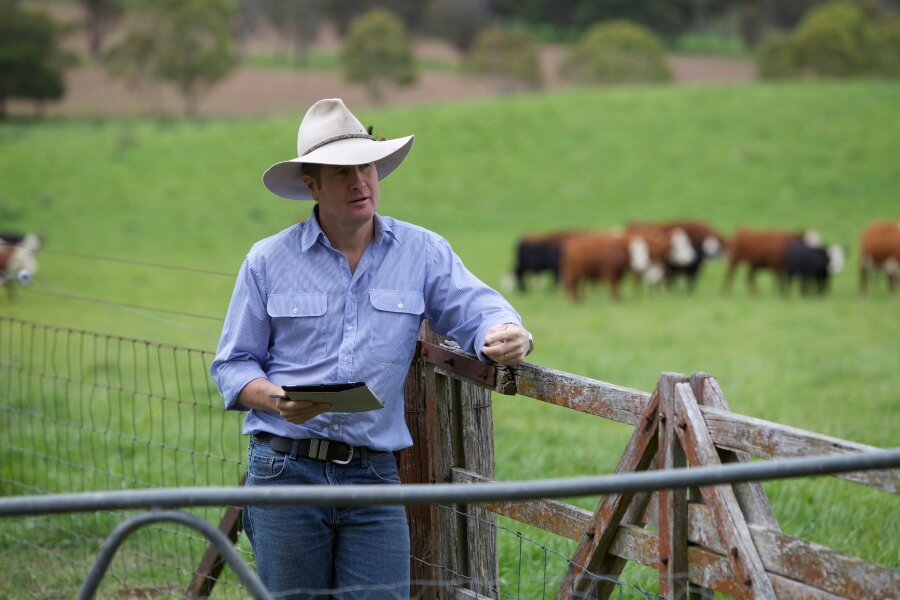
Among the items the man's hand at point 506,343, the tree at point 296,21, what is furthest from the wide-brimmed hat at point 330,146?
the tree at point 296,21

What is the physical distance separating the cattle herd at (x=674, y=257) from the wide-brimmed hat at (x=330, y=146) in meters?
19.4

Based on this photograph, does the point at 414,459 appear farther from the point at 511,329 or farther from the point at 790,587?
the point at 790,587

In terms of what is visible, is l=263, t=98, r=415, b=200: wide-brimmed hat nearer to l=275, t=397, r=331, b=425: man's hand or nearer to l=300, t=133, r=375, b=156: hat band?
l=300, t=133, r=375, b=156: hat band

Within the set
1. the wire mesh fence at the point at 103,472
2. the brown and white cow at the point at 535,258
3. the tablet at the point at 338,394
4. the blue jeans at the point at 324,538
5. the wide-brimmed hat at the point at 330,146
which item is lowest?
the brown and white cow at the point at 535,258

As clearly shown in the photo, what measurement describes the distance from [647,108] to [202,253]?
23983 millimetres

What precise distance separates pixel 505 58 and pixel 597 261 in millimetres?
61686

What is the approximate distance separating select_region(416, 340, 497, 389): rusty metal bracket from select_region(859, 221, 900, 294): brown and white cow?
21.3 m

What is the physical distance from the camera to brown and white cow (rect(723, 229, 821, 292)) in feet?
80.3

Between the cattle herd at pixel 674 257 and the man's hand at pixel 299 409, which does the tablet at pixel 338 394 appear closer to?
the man's hand at pixel 299 409

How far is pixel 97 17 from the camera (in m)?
83.3

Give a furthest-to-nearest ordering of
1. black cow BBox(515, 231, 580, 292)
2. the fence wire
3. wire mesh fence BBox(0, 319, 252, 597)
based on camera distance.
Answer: black cow BBox(515, 231, 580, 292), wire mesh fence BBox(0, 319, 252, 597), the fence wire

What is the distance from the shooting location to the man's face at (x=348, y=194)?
3.56m

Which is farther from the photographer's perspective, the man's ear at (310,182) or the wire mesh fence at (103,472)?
the wire mesh fence at (103,472)

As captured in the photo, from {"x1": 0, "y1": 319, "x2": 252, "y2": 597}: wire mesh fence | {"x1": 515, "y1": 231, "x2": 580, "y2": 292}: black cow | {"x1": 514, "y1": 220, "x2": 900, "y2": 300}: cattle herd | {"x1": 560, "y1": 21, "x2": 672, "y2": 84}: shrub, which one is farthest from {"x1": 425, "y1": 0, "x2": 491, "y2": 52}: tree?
{"x1": 0, "y1": 319, "x2": 252, "y2": 597}: wire mesh fence
